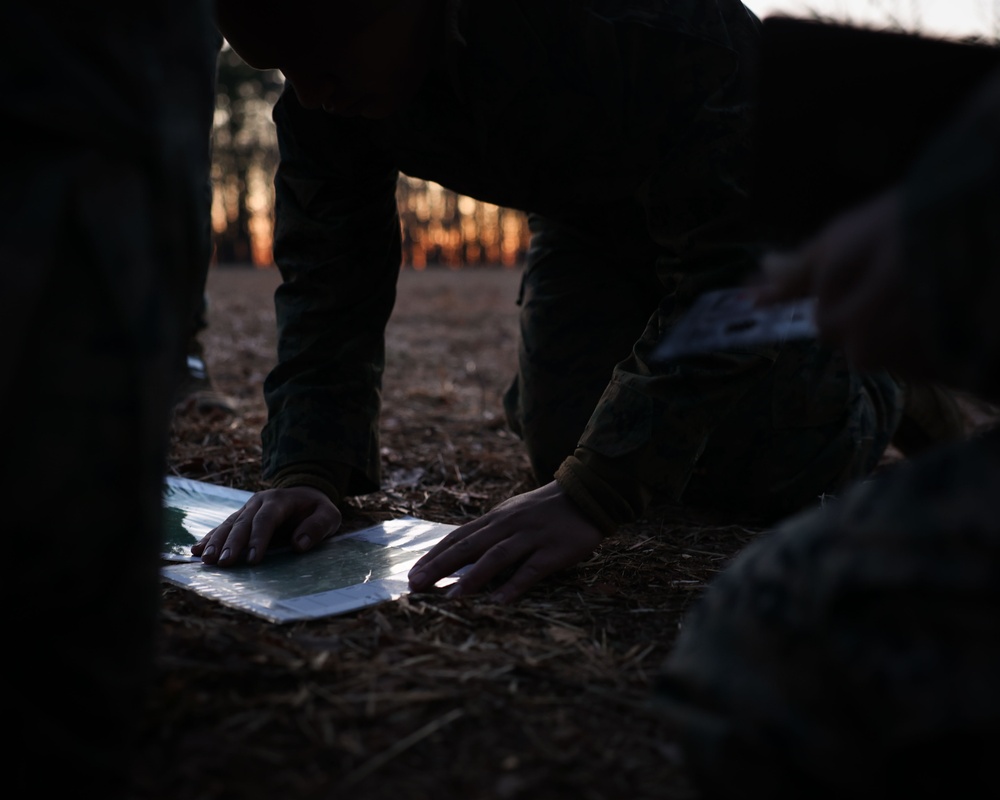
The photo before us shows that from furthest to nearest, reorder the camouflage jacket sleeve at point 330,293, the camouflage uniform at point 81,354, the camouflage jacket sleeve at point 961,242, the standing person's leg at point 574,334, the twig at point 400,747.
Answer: the standing person's leg at point 574,334 < the camouflage jacket sleeve at point 330,293 < the twig at point 400,747 < the camouflage uniform at point 81,354 < the camouflage jacket sleeve at point 961,242

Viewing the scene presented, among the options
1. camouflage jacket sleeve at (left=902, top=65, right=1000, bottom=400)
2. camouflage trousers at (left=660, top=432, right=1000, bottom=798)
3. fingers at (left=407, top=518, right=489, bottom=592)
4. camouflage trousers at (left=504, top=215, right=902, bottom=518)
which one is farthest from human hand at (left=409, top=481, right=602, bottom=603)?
camouflage jacket sleeve at (left=902, top=65, right=1000, bottom=400)

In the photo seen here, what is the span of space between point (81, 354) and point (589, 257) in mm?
2200

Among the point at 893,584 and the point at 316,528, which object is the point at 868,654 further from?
the point at 316,528

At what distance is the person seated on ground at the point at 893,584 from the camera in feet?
2.50

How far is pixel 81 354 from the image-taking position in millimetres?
910

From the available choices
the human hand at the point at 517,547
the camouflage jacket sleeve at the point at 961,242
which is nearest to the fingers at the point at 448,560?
the human hand at the point at 517,547

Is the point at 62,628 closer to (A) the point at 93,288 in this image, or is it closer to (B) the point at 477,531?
(A) the point at 93,288

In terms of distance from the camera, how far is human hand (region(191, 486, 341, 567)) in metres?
2.00

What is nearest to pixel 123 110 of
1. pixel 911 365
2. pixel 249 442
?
pixel 911 365

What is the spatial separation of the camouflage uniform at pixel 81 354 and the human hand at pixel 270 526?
→ 3.37 feet

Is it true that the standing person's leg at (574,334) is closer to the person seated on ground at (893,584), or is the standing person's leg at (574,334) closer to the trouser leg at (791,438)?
the trouser leg at (791,438)

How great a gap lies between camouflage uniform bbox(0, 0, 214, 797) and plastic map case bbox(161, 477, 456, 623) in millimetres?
694

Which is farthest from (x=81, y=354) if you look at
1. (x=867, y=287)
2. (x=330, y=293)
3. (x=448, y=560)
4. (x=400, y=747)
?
(x=330, y=293)

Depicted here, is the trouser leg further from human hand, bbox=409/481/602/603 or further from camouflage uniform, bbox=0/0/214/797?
camouflage uniform, bbox=0/0/214/797
